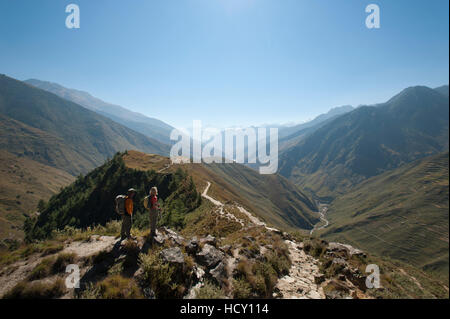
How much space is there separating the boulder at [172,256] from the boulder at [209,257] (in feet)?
5.37

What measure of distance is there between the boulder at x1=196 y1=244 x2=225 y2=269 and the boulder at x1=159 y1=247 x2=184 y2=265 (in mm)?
1637

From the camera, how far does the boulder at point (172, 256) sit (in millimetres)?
9133

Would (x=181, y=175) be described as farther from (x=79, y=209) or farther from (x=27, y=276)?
(x=27, y=276)

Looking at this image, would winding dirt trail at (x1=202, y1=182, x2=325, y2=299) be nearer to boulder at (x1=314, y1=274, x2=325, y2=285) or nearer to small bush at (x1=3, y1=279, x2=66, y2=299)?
boulder at (x1=314, y1=274, x2=325, y2=285)

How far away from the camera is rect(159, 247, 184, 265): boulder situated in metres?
9.13

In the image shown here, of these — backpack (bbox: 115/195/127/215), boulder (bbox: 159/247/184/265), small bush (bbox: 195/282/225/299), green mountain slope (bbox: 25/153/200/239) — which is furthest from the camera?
green mountain slope (bbox: 25/153/200/239)

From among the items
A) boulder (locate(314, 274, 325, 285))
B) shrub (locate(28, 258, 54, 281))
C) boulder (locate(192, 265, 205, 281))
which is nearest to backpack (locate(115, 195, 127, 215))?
shrub (locate(28, 258, 54, 281))

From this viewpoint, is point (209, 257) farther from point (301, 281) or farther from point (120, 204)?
point (301, 281)

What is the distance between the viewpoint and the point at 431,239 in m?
172

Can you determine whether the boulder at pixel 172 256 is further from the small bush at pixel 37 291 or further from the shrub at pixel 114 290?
the small bush at pixel 37 291

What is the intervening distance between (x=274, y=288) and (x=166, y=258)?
6081 mm

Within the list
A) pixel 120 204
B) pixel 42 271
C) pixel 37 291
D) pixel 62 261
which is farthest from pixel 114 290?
pixel 120 204
